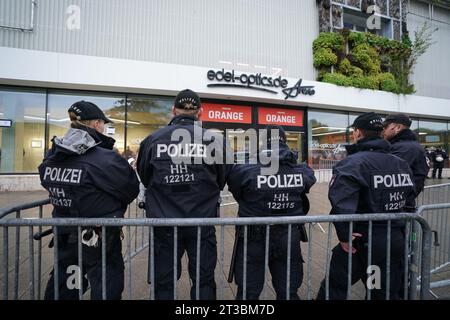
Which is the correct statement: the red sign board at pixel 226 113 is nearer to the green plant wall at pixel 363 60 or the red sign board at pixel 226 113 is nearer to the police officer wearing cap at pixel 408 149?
the green plant wall at pixel 363 60

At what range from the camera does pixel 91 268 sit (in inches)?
86.2

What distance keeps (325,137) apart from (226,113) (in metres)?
6.00

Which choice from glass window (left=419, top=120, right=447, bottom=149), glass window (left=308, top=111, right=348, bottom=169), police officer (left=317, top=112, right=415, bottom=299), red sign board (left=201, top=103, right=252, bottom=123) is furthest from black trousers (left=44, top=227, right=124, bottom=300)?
glass window (left=419, top=120, right=447, bottom=149)

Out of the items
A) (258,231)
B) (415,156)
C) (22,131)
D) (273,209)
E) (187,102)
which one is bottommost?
(258,231)

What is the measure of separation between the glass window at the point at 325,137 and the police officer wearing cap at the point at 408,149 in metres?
11.1

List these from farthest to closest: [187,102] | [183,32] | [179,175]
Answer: [183,32]
[187,102]
[179,175]

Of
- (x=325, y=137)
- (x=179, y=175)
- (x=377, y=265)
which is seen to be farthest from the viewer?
(x=325, y=137)

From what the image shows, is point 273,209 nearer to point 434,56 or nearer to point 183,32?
point 183,32

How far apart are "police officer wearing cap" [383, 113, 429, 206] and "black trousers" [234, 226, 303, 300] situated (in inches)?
80.9

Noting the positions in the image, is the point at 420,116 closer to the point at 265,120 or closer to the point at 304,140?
the point at 304,140

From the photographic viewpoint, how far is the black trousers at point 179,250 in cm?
217

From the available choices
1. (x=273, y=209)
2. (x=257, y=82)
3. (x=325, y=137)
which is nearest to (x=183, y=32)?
(x=257, y=82)
